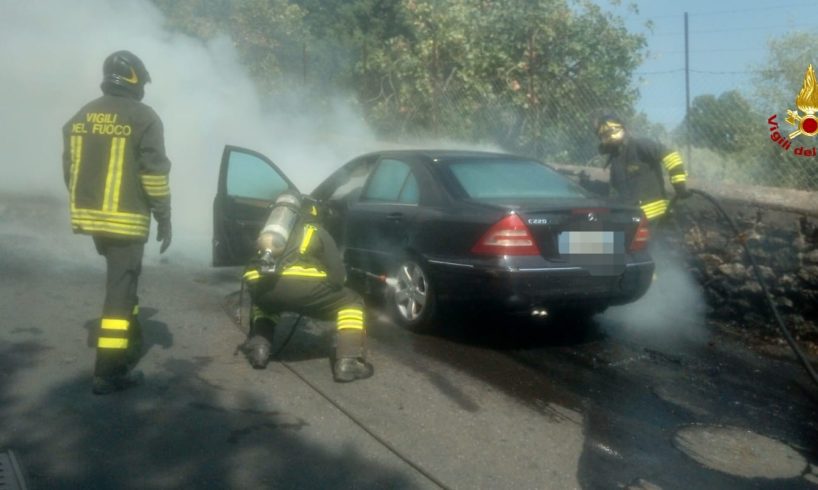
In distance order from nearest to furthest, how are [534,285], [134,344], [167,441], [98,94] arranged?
1. [167,441]
2. [134,344]
3. [534,285]
4. [98,94]

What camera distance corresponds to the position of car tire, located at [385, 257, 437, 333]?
21.3 feet

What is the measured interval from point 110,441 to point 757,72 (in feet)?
22.1

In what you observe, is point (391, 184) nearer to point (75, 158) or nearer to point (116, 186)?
point (116, 186)

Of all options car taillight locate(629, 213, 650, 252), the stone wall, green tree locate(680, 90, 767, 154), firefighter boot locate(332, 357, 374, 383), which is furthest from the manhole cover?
green tree locate(680, 90, 767, 154)

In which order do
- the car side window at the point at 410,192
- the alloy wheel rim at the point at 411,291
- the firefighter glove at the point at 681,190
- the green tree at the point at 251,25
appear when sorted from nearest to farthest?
1. the alloy wheel rim at the point at 411,291
2. the car side window at the point at 410,192
3. the firefighter glove at the point at 681,190
4. the green tree at the point at 251,25

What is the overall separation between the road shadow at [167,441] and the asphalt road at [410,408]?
1 cm

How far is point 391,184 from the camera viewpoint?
7.21 meters

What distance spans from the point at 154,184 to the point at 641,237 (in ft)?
11.3

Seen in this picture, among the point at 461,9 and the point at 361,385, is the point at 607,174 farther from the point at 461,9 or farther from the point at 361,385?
the point at 461,9

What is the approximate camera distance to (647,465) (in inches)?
173

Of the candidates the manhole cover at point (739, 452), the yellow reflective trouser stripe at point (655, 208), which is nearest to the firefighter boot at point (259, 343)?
the manhole cover at point (739, 452)

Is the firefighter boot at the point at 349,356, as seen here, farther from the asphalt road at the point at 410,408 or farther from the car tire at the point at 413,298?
the car tire at the point at 413,298

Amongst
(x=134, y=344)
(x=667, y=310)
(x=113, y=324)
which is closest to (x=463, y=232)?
(x=134, y=344)

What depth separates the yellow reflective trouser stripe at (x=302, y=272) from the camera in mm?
5531
